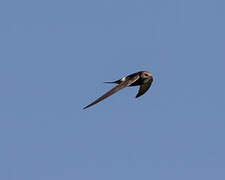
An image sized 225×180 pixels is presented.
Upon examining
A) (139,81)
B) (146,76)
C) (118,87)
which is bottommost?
(118,87)

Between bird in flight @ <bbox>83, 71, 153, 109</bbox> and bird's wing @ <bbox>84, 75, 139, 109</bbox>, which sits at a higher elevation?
bird in flight @ <bbox>83, 71, 153, 109</bbox>

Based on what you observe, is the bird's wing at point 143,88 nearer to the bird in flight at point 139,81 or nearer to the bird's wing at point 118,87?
the bird in flight at point 139,81

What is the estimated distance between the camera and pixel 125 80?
4853 centimetres

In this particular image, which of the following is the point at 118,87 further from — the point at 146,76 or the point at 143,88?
the point at 143,88

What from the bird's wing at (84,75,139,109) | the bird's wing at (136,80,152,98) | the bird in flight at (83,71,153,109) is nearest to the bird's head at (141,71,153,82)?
the bird in flight at (83,71,153,109)

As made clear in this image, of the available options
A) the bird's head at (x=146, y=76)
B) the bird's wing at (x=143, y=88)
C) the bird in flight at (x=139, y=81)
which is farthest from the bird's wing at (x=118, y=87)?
the bird's wing at (x=143, y=88)

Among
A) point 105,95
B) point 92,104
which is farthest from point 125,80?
point 92,104

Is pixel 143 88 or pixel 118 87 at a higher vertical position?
pixel 143 88

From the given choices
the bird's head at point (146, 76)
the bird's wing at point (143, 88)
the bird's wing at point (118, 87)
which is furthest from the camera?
the bird's wing at point (143, 88)

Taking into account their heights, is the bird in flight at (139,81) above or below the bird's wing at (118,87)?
above

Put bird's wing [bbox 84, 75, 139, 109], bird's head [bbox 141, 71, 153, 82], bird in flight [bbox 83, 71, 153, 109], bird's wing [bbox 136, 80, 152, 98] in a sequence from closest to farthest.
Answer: bird's wing [bbox 84, 75, 139, 109] → bird in flight [bbox 83, 71, 153, 109] → bird's head [bbox 141, 71, 153, 82] → bird's wing [bbox 136, 80, 152, 98]

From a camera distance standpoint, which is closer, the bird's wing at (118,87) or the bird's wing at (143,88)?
the bird's wing at (118,87)

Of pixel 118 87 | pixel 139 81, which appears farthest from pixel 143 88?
pixel 118 87

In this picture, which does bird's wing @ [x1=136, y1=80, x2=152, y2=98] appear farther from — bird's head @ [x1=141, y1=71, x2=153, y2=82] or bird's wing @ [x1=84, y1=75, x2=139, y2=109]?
bird's wing @ [x1=84, y1=75, x2=139, y2=109]
